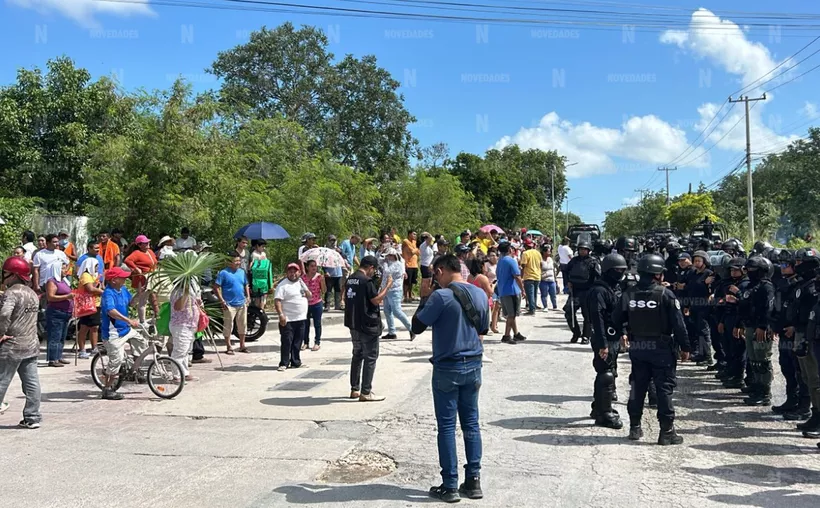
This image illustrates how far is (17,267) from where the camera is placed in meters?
7.41

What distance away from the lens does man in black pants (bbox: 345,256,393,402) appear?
27.7ft

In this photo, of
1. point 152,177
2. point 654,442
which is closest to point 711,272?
point 654,442

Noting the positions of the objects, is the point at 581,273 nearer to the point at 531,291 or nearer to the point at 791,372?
the point at 791,372

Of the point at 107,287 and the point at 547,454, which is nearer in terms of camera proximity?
the point at 547,454

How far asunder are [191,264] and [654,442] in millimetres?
6309

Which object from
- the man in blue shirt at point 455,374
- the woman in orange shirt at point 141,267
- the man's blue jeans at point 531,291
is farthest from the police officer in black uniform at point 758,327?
the man's blue jeans at point 531,291

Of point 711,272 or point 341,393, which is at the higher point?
point 711,272

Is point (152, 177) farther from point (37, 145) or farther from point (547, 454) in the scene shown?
point (547, 454)

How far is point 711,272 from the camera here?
34.3ft

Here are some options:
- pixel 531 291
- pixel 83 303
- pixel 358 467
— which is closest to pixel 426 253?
pixel 531 291

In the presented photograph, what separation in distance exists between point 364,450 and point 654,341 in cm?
303

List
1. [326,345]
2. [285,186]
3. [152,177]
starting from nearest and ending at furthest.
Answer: [326,345] < [152,177] < [285,186]

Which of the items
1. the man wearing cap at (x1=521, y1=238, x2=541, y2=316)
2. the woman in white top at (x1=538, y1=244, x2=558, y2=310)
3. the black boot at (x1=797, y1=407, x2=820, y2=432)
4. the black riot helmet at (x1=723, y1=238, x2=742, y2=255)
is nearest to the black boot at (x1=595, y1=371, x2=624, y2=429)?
the black boot at (x1=797, y1=407, x2=820, y2=432)

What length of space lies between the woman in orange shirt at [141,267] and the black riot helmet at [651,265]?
6734 mm
